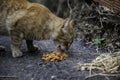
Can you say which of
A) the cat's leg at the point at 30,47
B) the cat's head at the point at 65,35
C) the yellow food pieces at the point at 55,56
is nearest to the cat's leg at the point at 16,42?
the cat's leg at the point at 30,47

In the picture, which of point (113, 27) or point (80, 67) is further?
point (113, 27)

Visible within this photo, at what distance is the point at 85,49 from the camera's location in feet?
20.0

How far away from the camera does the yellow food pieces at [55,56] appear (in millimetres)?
5281

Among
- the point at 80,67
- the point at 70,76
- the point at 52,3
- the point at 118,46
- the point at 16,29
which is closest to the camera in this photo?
the point at 70,76

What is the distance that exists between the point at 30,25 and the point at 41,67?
2.16 ft

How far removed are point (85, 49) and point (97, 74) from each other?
4.52ft

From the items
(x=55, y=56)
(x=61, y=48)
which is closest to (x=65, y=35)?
(x=61, y=48)

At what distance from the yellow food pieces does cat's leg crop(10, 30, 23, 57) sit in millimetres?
374

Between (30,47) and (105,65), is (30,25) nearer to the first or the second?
(30,47)

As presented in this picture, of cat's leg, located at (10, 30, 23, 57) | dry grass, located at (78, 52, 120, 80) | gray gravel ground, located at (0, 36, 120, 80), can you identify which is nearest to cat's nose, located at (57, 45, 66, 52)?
gray gravel ground, located at (0, 36, 120, 80)

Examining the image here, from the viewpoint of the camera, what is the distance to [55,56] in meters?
5.32

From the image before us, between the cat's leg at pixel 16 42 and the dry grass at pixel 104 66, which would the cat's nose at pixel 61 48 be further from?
the cat's leg at pixel 16 42

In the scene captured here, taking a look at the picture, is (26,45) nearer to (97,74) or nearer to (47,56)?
(47,56)

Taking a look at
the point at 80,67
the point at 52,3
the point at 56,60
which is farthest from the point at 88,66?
the point at 52,3
